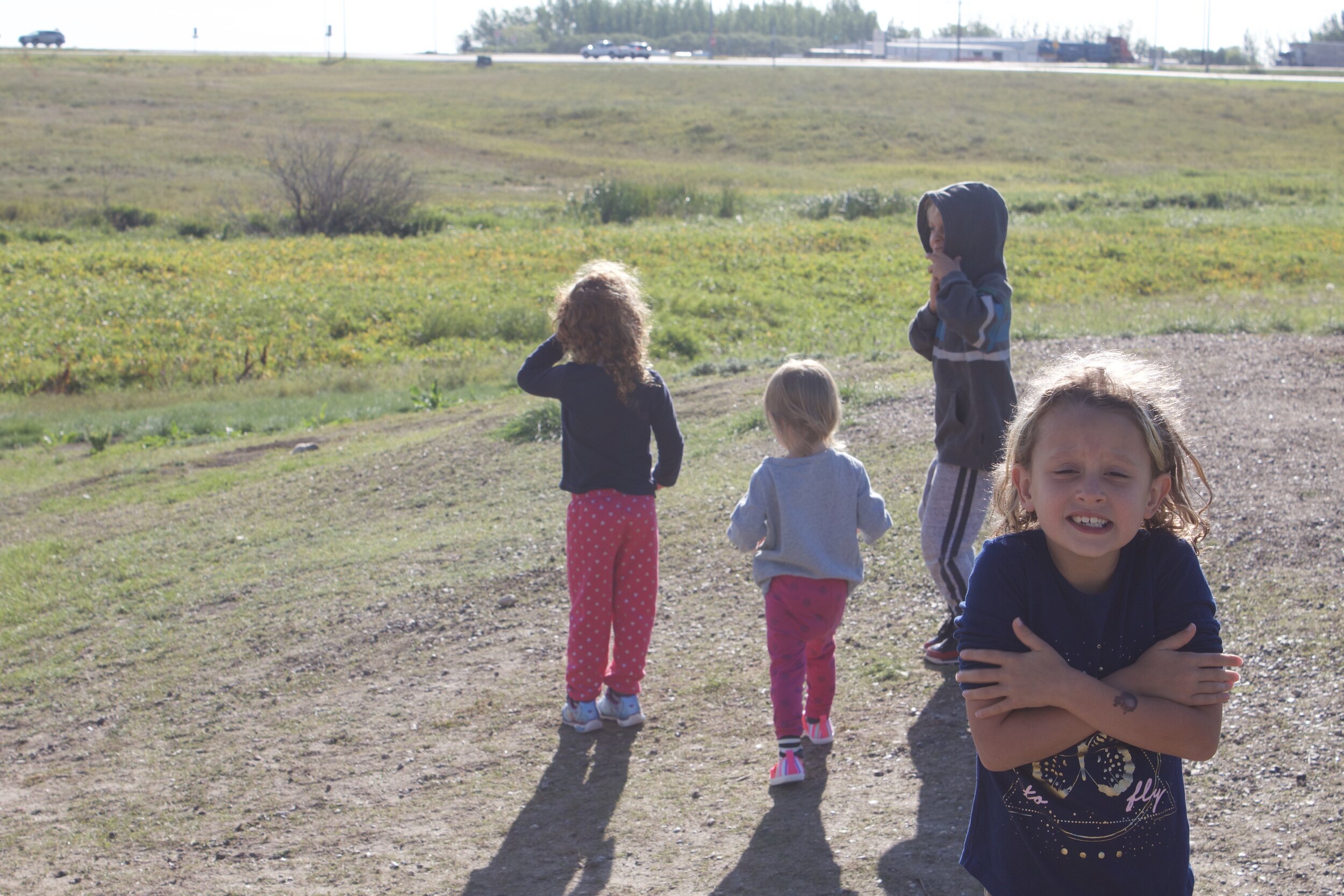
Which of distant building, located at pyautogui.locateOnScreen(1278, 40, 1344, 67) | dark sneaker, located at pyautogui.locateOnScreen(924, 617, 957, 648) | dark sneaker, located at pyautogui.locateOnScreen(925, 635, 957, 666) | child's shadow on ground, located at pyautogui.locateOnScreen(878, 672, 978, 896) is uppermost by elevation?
distant building, located at pyautogui.locateOnScreen(1278, 40, 1344, 67)

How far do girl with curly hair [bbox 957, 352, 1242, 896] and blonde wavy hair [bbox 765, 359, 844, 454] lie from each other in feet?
5.56

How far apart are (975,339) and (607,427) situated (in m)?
1.36

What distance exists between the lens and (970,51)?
106 meters

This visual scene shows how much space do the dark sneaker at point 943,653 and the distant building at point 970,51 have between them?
101573 millimetres

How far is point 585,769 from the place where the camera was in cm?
424

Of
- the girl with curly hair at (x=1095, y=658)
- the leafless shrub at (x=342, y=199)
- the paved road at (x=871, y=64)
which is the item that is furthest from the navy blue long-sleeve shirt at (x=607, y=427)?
the paved road at (x=871, y=64)

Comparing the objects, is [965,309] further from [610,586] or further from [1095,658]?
[1095,658]

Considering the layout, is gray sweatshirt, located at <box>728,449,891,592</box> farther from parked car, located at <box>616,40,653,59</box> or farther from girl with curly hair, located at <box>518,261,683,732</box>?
parked car, located at <box>616,40,653,59</box>

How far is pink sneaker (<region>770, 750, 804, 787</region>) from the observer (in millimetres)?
3818

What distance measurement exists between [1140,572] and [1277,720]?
7.84 feet

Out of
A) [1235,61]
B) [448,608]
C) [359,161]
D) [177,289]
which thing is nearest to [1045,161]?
[359,161]

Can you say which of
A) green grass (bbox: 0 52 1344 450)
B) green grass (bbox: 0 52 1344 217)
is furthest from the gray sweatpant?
green grass (bbox: 0 52 1344 217)

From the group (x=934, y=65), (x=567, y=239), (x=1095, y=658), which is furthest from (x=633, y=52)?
(x=1095, y=658)

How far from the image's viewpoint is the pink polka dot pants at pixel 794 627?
3756mm
